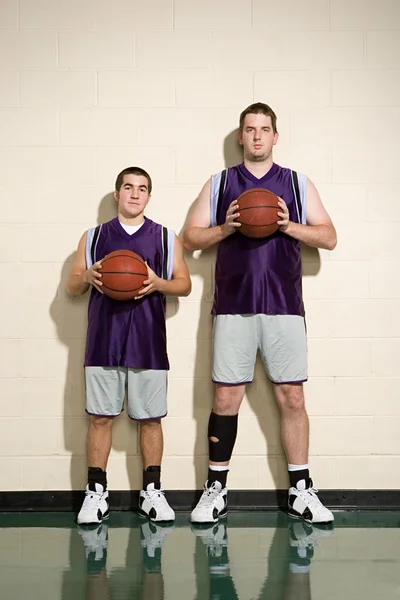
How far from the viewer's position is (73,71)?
11.1ft

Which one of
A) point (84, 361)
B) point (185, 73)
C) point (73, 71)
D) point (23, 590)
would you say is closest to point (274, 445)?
point (84, 361)

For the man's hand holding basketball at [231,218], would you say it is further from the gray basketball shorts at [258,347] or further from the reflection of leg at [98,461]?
the reflection of leg at [98,461]

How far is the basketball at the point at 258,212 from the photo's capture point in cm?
291

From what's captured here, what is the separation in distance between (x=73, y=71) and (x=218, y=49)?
2.39 feet

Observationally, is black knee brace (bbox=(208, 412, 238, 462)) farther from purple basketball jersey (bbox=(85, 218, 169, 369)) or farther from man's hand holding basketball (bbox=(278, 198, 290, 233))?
man's hand holding basketball (bbox=(278, 198, 290, 233))

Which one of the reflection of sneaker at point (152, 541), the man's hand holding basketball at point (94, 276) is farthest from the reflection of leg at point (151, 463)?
the man's hand holding basketball at point (94, 276)

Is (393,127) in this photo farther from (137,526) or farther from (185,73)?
(137,526)

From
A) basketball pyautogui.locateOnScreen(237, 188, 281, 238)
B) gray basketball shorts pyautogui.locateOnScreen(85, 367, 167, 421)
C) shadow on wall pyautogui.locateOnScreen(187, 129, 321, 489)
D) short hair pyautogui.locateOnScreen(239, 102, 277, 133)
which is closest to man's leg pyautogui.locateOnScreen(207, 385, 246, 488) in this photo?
shadow on wall pyautogui.locateOnScreen(187, 129, 321, 489)

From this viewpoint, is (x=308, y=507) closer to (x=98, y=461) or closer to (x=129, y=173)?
(x=98, y=461)

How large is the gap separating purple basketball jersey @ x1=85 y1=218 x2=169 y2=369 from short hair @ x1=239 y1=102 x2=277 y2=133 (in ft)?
2.24

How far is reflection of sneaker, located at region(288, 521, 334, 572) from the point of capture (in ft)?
8.07

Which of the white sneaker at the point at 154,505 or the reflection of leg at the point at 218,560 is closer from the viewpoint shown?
the reflection of leg at the point at 218,560

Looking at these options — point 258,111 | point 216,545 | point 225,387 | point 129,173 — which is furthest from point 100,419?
point 258,111

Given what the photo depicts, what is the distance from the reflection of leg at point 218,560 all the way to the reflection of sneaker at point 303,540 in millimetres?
253
